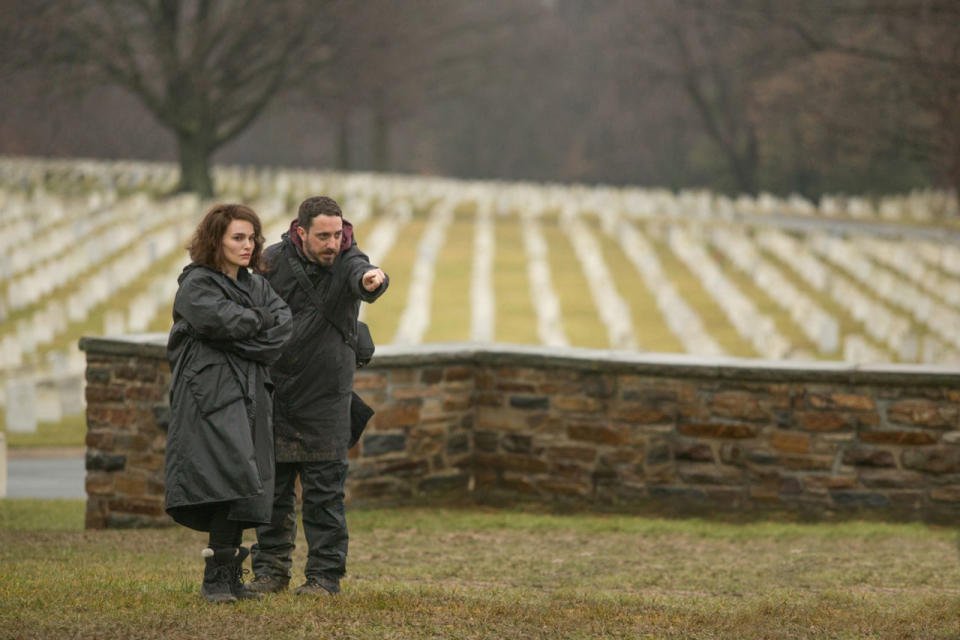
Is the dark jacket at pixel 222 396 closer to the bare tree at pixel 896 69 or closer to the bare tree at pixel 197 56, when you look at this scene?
the bare tree at pixel 896 69

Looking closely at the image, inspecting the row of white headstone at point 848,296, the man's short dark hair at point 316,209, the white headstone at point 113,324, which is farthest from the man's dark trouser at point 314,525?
the white headstone at point 113,324

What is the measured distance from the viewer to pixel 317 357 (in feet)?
16.3

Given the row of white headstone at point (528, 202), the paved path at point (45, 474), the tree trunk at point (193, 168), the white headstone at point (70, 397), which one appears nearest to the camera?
the paved path at point (45, 474)

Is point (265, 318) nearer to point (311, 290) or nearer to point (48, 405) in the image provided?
point (311, 290)

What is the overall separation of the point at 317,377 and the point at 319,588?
83 cm

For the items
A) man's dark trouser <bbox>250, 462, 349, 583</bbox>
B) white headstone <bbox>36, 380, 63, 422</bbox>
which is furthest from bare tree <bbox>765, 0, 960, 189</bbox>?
man's dark trouser <bbox>250, 462, 349, 583</bbox>

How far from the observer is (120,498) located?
782 cm

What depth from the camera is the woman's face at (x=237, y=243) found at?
467 centimetres

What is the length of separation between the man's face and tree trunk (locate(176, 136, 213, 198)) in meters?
27.2

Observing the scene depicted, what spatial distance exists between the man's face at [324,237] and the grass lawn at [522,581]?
134cm

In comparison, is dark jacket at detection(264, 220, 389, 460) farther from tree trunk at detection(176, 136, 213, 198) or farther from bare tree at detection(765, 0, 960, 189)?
tree trunk at detection(176, 136, 213, 198)

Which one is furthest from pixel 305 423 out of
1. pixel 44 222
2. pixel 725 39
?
pixel 725 39

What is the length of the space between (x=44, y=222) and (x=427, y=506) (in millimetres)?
19508

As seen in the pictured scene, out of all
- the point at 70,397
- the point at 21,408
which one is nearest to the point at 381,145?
the point at 70,397
